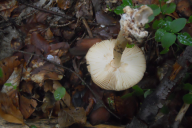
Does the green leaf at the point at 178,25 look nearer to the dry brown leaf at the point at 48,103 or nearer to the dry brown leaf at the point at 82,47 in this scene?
the dry brown leaf at the point at 82,47

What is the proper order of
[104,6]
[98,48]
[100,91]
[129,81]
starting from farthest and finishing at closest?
[104,6], [100,91], [98,48], [129,81]

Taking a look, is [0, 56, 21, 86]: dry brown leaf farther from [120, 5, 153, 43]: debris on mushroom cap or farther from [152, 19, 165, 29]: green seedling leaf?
[152, 19, 165, 29]: green seedling leaf

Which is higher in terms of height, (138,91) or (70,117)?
(138,91)

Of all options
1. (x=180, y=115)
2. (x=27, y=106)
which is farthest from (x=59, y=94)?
(x=180, y=115)

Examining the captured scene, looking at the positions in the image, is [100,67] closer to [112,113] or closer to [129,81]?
[129,81]

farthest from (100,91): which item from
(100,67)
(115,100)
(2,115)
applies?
(2,115)

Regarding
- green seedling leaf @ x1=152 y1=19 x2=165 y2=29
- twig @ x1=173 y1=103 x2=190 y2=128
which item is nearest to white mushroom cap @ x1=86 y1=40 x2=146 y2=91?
green seedling leaf @ x1=152 y1=19 x2=165 y2=29

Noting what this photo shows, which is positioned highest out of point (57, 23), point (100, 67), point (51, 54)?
point (57, 23)

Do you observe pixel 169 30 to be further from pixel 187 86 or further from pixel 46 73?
pixel 46 73
